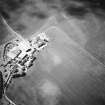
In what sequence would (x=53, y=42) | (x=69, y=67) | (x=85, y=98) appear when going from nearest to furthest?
1. (x=85, y=98)
2. (x=69, y=67)
3. (x=53, y=42)

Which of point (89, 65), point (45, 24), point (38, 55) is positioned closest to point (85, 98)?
point (89, 65)

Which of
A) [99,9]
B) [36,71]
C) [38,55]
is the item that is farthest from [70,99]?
[99,9]

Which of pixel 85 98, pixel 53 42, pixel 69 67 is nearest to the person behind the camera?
pixel 85 98

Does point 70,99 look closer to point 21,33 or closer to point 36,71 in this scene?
point 36,71

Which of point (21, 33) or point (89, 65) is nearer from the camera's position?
point (89, 65)

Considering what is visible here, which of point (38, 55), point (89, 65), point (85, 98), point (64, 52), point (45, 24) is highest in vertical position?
point (45, 24)

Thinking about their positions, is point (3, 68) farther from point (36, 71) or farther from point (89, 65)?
point (89, 65)

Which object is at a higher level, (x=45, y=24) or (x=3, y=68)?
(x=45, y=24)
